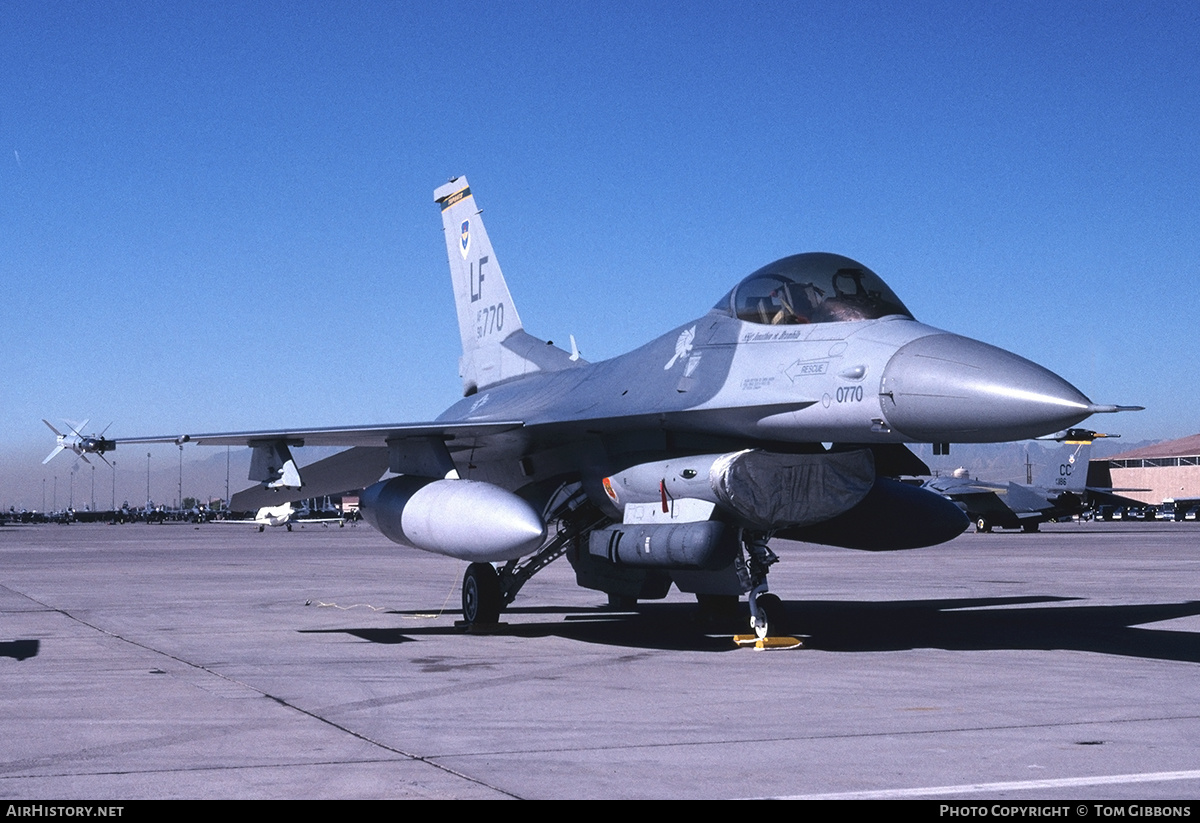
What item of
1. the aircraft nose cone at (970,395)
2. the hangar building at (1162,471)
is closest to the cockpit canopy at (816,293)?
the aircraft nose cone at (970,395)

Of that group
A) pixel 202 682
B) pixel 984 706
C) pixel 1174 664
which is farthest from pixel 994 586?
pixel 202 682

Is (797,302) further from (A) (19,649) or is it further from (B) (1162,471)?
(B) (1162,471)

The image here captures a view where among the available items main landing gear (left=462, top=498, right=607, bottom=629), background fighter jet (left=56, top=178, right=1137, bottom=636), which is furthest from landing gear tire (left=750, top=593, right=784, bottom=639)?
main landing gear (left=462, top=498, right=607, bottom=629)

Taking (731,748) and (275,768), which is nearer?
(275,768)

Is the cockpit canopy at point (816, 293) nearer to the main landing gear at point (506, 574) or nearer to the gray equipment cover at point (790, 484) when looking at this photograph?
the gray equipment cover at point (790, 484)

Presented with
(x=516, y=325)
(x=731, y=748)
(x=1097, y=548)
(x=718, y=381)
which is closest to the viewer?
(x=731, y=748)

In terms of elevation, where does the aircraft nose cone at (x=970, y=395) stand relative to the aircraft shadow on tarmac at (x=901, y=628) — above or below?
above

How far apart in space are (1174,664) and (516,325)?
9080 millimetres

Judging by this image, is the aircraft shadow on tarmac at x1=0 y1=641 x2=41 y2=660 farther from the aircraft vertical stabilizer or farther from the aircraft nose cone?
the aircraft nose cone

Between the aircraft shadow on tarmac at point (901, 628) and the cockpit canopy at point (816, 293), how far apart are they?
3.04 metres

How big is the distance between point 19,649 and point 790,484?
707cm

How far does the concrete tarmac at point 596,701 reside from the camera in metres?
5.35

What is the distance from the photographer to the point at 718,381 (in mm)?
10336

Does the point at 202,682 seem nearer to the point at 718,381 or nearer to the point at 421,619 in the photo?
the point at 718,381
